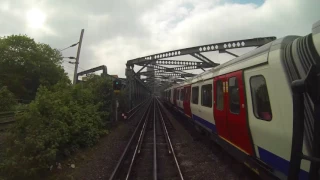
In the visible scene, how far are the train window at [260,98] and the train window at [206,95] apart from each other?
3978mm

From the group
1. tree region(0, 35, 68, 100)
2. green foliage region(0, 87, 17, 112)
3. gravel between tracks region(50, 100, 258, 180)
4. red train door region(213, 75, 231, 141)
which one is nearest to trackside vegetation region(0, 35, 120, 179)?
green foliage region(0, 87, 17, 112)

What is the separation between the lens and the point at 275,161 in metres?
4.14

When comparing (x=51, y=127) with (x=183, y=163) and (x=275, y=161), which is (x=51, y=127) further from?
(x=275, y=161)

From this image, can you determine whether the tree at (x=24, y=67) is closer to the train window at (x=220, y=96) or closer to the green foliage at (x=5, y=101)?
the green foliage at (x=5, y=101)

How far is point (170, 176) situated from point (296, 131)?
581cm

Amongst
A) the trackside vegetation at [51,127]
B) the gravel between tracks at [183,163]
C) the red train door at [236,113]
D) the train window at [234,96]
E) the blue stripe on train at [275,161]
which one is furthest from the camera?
the gravel between tracks at [183,163]

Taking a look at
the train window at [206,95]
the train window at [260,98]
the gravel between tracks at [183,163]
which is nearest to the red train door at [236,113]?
the train window at [260,98]

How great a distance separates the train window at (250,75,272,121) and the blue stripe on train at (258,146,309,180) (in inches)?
24.4

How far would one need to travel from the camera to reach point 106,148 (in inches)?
468

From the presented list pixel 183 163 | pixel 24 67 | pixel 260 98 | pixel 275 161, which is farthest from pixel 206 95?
pixel 24 67

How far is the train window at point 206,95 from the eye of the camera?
9118 mm

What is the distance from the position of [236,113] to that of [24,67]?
145ft

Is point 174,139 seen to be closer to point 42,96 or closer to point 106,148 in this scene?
point 106,148

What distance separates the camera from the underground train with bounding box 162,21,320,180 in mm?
3278
